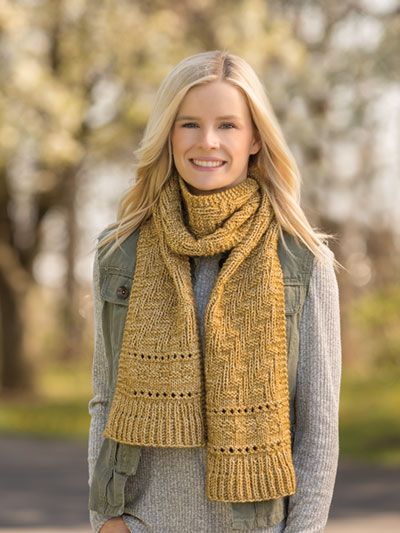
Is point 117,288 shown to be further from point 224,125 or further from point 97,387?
point 224,125

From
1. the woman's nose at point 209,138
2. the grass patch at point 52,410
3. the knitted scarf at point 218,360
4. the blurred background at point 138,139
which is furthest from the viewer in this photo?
the grass patch at point 52,410

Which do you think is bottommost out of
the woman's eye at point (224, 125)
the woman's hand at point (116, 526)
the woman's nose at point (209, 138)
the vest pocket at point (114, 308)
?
the woman's hand at point (116, 526)

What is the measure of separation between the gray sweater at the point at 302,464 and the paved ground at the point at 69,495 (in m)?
5.80

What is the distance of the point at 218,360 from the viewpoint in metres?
2.74

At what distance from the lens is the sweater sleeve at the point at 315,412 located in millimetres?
2770

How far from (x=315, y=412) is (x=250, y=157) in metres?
0.72

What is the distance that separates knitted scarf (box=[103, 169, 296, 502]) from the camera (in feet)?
8.98

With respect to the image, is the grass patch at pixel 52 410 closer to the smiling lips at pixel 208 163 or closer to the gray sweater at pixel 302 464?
the gray sweater at pixel 302 464

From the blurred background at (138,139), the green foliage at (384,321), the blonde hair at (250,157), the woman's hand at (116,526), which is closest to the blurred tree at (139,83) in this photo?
the blurred background at (138,139)

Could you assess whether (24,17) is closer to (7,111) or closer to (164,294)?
(7,111)

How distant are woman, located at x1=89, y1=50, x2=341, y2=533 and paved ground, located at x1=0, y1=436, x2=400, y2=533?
5818 mm

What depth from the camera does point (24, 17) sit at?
1609cm

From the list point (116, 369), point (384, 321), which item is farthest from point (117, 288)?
point (384, 321)

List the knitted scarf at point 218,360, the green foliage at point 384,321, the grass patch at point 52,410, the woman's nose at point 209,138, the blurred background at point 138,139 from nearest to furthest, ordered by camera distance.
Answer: the knitted scarf at point 218,360, the woman's nose at point 209,138, the green foliage at point 384,321, the blurred background at point 138,139, the grass patch at point 52,410
